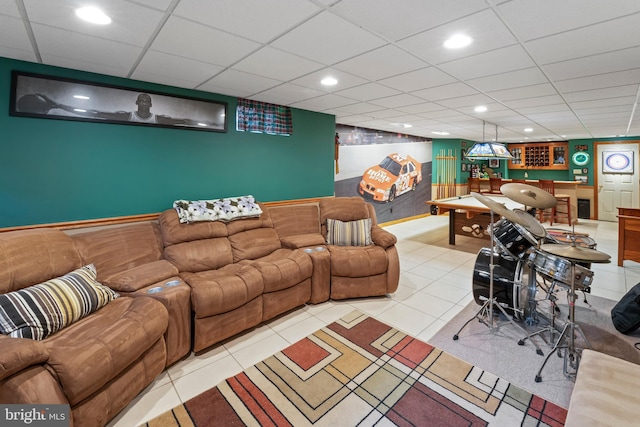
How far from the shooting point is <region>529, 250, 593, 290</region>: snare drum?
210 cm

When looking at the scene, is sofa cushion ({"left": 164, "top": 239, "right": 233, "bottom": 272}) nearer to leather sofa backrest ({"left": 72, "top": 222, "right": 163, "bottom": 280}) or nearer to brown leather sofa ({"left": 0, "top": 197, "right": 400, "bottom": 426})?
brown leather sofa ({"left": 0, "top": 197, "right": 400, "bottom": 426})

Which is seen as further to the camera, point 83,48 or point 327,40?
point 83,48

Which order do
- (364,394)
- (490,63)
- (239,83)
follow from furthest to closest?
(239,83) < (490,63) < (364,394)

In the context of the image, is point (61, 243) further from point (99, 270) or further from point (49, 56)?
point (49, 56)

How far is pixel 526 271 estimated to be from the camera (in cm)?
275

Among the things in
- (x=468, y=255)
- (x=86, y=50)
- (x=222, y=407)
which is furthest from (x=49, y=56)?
(x=468, y=255)

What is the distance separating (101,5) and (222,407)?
95.9 inches

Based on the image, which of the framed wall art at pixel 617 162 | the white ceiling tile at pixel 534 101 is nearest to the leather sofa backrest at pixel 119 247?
the white ceiling tile at pixel 534 101

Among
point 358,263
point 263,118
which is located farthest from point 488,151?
point 263,118

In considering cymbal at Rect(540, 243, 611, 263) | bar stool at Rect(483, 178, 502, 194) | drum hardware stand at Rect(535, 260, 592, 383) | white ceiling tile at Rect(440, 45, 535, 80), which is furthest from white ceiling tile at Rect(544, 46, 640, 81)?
bar stool at Rect(483, 178, 502, 194)

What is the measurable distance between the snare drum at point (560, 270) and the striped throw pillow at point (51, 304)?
330 cm

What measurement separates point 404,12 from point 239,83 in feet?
6.39

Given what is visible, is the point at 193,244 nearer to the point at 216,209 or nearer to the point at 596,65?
the point at 216,209

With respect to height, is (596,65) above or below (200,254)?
above
